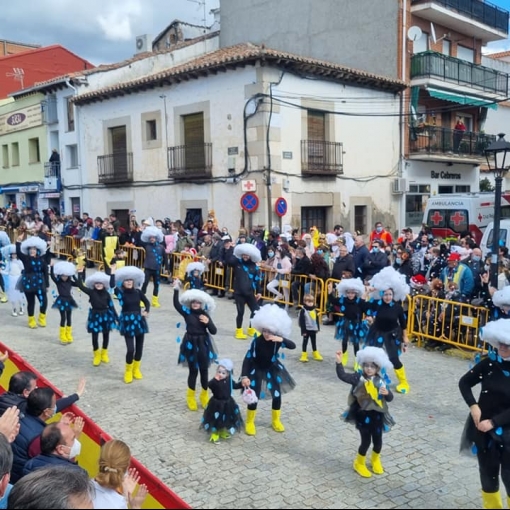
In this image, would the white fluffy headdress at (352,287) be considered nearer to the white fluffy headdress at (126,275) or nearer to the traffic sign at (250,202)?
the white fluffy headdress at (126,275)

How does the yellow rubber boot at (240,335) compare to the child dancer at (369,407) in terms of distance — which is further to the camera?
the yellow rubber boot at (240,335)

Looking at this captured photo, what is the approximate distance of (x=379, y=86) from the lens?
20.6m

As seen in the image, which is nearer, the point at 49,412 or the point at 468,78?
the point at 49,412

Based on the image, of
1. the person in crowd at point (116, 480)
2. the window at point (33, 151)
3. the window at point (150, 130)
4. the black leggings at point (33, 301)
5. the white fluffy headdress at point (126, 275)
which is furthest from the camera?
the window at point (33, 151)

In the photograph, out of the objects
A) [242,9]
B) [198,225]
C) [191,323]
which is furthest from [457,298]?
[242,9]

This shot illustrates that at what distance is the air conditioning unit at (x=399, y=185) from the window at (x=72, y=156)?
13909 millimetres

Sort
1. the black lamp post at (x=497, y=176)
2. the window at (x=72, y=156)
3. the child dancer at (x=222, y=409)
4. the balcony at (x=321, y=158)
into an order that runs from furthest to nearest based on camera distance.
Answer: the window at (x=72, y=156) < the balcony at (x=321, y=158) < the black lamp post at (x=497, y=176) < the child dancer at (x=222, y=409)

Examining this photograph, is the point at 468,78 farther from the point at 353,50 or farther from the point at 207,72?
the point at 207,72

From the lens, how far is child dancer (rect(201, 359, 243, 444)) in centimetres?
636

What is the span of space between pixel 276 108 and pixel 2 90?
22.7m

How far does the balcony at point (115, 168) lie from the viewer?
2266 centimetres

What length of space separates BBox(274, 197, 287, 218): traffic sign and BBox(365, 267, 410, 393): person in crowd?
9.67 meters

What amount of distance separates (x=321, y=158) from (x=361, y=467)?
47.8ft

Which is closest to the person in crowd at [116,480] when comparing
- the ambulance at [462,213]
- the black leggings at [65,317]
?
the black leggings at [65,317]
